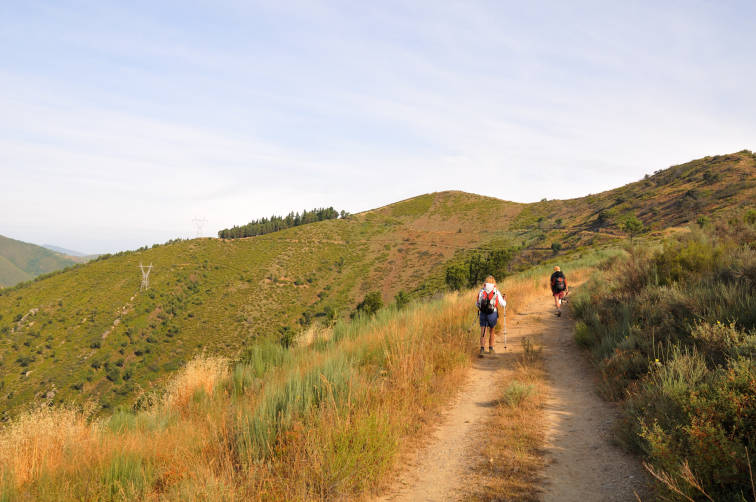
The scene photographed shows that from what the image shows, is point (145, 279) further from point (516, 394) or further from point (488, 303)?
point (516, 394)

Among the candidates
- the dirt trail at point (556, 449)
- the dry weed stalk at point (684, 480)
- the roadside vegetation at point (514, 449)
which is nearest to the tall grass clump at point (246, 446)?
the dirt trail at point (556, 449)

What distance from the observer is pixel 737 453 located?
2711 mm

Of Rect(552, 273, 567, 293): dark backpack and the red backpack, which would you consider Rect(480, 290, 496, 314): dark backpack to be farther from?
Rect(552, 273, 567, 293): dark backpack

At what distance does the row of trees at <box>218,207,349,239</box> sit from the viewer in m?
119

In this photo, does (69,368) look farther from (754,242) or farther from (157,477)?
(754,242)

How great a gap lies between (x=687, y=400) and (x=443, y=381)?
358 centimetres

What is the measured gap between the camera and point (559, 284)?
43.5ft

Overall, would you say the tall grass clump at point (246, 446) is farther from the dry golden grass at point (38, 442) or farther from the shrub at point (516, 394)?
the shrub at point (516, 394)

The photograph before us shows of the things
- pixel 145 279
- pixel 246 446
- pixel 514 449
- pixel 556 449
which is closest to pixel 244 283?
pixel 145 279

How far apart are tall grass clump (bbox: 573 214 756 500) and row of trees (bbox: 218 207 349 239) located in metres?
115

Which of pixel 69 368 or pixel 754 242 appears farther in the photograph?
pixel 69 368

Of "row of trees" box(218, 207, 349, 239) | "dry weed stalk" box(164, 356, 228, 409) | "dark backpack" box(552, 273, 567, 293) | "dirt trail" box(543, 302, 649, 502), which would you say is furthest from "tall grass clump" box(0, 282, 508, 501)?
"row of trees" box(218, 207, 349, 239)

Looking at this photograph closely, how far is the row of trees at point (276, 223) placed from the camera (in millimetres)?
118675

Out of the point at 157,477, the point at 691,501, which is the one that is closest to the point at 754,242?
the point at 691,501
